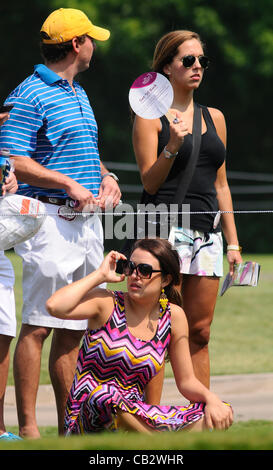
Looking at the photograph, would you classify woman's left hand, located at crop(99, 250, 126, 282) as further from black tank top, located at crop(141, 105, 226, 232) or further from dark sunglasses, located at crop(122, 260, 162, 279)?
black tank top, located at crop(141, 105, 226, 232)

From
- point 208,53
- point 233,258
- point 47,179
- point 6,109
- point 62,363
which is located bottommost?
point 62,363

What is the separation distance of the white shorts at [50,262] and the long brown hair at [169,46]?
2.94 ft

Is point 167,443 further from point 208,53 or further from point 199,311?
point 208,53

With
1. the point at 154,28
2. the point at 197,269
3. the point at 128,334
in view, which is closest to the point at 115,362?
the point at 128,334

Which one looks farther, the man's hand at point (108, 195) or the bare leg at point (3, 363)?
the man's hand at point (108, 195)

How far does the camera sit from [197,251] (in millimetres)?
5207

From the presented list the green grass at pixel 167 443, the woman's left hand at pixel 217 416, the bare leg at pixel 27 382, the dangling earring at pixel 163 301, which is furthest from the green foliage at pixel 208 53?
the green grass at pixel 167 443

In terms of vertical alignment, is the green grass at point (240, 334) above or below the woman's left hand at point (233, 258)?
above

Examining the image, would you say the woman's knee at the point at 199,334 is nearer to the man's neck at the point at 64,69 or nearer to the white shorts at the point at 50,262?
the white shorts at the point at 50,262

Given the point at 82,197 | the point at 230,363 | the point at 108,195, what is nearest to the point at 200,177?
the point at 108,195

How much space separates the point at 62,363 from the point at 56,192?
864mm

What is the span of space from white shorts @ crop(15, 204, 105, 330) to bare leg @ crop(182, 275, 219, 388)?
542 mm

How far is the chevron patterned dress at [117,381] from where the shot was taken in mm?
4219
